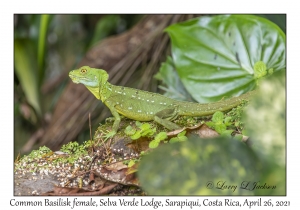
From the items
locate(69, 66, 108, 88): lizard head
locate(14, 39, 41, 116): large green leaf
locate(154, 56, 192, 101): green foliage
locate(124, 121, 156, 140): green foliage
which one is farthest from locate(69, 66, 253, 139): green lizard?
locate(14, 39, 41, 116): large green leaf

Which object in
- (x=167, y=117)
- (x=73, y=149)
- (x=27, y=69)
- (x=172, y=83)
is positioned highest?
(x=27, y=69)

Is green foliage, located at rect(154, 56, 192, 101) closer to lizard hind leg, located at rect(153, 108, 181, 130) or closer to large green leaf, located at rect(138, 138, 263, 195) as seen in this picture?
lizard hind leg, located at rect(153, 108, 181, 130)

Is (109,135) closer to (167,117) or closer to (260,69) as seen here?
(167,117)

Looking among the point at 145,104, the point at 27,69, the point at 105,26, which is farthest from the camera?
the point at 105,26

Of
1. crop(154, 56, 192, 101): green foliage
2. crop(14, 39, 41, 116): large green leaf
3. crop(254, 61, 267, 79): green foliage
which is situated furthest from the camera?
crop(14, 39, 41, 116): large green leaf

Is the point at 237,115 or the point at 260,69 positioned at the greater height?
the point at 260,69

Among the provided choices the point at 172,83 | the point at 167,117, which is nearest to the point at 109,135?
the point at 167,117
